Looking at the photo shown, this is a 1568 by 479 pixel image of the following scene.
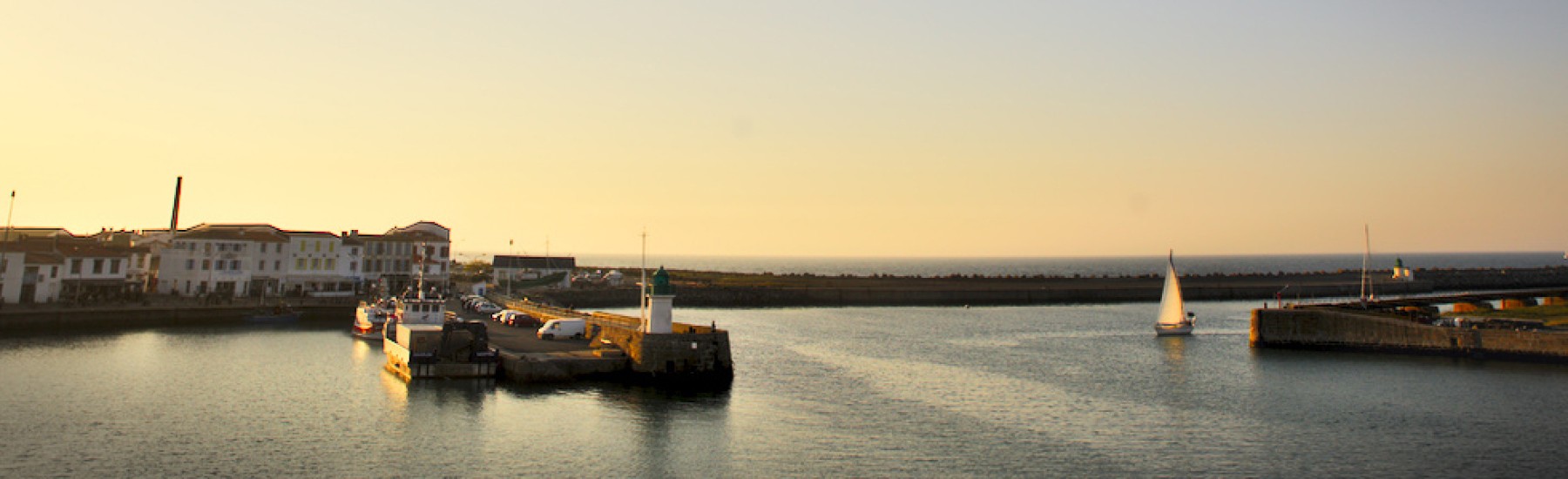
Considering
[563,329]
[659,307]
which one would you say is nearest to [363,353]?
[563,329]

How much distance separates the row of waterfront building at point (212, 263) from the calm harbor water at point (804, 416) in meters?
25.0

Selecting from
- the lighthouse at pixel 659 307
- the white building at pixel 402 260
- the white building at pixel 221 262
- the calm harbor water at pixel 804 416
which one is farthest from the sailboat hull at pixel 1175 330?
the white building at pixel 221 262

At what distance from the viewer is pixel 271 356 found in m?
63.2

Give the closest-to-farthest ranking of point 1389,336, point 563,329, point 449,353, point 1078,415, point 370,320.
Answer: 1. point 1078,415
2. point 449,353
3. point 563,329
4. point 1389,336
5. point 370,320

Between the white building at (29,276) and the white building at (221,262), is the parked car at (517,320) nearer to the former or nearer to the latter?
the white building at (221,262)

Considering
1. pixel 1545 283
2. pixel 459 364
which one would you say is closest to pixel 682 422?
pixel 459 364

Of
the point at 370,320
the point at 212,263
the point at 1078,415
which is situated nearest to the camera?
the point at 1078,415

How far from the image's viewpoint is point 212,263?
342 feet

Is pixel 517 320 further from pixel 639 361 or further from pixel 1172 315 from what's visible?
pixel 1172 315

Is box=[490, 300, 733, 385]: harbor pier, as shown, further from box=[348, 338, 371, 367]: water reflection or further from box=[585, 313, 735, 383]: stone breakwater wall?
box=[348, 338, 371, 367]: water reflection

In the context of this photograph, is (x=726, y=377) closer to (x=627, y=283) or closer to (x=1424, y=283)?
(x=627, y=283)

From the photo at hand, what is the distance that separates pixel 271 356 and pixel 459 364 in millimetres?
20000

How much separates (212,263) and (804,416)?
89505 millimetres

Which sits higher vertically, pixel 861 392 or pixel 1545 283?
pixel 1545 283
